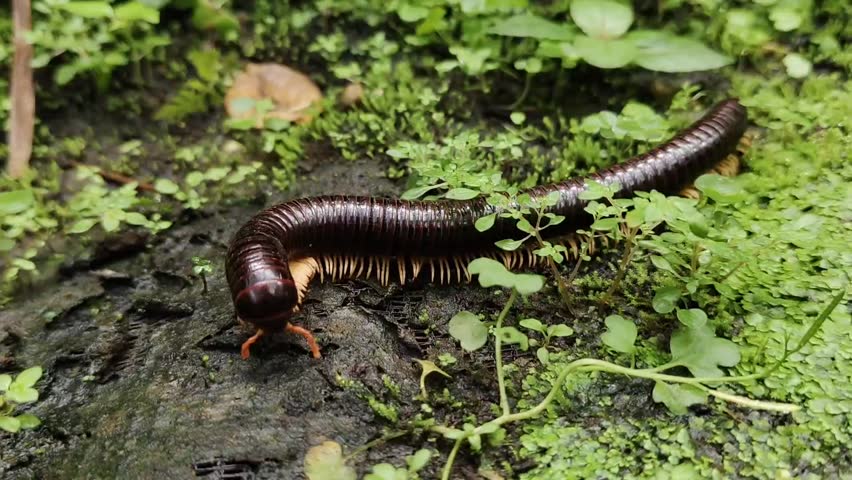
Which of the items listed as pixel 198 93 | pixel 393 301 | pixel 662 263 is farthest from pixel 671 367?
pixel 198 93

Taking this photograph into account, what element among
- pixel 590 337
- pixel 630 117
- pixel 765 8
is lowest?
pixel 590 337

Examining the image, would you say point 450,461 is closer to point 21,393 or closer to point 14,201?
point 21,393

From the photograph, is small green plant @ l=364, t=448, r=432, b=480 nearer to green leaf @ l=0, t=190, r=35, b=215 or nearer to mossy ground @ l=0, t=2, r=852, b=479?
mossy ground @ l=0, t=2, r=852, b=479

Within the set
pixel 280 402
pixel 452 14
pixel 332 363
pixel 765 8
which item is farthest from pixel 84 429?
pixel 765 8

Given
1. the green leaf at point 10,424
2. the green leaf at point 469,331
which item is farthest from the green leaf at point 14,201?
the green leaf at point 469,331

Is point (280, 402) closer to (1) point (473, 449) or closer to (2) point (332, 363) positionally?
(2) point (332, 363)
